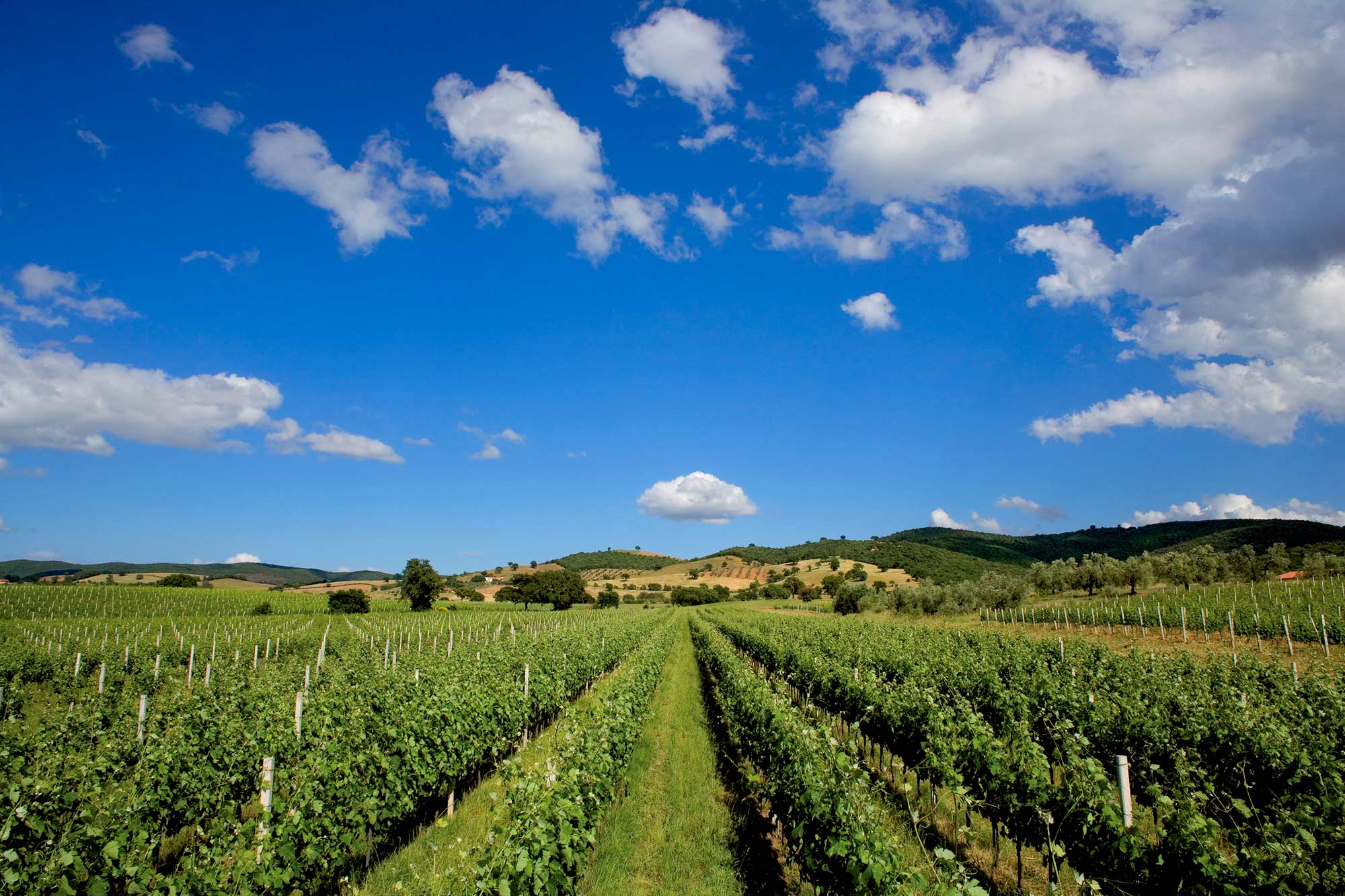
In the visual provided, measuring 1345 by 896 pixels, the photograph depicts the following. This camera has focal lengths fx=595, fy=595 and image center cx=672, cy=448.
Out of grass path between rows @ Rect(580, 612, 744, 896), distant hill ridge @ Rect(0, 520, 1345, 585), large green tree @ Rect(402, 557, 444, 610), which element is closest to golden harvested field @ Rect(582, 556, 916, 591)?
distant hill ridge @ Rect(0, 520, 1345, 585)

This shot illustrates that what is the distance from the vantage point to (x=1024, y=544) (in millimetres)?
136500

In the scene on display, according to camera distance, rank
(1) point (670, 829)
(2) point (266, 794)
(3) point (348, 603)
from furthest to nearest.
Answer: (3) point (348, 603) < (1) point (670, 829) < (2) point (266, 794)

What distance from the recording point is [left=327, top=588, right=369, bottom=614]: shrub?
207 feet

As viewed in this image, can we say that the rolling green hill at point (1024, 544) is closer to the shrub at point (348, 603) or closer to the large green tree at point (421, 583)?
the large green tree at point (421, 583)

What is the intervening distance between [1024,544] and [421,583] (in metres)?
129

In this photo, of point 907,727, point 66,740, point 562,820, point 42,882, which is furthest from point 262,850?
point 907,727

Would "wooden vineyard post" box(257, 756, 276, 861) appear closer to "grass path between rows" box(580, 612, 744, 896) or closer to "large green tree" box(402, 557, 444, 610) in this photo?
"grass path between rows" box(580, 612, 744, 896)

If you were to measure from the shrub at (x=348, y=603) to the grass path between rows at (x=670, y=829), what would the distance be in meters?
60.4

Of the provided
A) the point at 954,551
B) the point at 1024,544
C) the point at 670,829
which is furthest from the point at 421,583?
the point at 1024,544

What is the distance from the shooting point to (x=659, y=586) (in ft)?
399

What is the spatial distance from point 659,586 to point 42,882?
4737 inches

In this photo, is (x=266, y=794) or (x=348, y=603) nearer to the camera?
(x=266, y=794)

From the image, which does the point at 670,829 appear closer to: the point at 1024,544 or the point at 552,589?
the point at 552,589

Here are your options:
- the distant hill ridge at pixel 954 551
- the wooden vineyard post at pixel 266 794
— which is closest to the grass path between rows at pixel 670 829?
the wooden vineyard post at pixel 266 794
